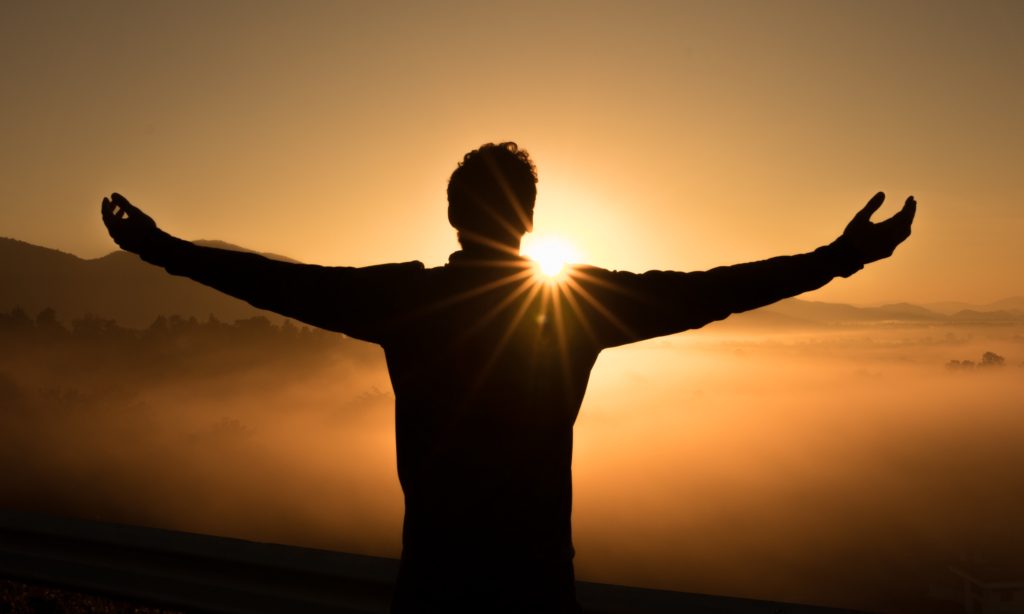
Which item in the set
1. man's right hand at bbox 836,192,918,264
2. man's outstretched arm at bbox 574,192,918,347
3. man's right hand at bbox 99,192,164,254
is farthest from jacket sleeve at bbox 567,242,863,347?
man's right hand at bbox 99,192,164,254

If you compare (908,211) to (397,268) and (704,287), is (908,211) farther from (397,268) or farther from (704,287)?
(397,268)

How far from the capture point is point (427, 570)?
190 centimetres

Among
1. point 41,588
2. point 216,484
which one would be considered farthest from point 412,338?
point 216,484

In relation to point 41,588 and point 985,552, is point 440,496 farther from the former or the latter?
point 985,552

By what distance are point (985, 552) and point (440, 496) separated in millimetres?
189624

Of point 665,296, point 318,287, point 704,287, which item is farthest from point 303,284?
point 704,287

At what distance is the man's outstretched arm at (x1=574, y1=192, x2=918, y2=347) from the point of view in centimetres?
194

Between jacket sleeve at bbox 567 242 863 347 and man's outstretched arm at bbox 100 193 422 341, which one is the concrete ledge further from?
man's outstretched arm at bbox 100 193 422 341

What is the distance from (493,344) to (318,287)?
474 millimetres

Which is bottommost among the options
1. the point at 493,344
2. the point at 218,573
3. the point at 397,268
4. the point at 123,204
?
the point at 218,573

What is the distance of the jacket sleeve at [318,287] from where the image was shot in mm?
1945

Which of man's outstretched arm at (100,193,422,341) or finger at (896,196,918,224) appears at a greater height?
finger at (896,196,918,224)

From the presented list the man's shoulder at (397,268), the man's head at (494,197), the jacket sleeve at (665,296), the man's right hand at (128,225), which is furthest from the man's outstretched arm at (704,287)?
the man's right hand at (128,225)

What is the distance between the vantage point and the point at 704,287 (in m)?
1.97
